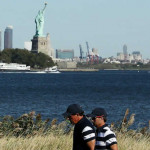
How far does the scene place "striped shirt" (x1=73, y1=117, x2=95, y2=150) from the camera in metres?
10.6

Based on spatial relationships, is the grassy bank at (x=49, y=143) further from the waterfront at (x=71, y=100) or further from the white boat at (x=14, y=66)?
the white boat at (x=14, y=66)

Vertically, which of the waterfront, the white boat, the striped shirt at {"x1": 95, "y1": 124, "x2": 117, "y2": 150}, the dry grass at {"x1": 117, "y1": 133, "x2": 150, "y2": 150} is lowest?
the waterfront

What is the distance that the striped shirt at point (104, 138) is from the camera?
Result: 10.6 metres

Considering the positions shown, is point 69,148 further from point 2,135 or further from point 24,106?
point 24,106

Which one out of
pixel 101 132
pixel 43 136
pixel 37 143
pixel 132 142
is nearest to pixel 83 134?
pixel 101 132

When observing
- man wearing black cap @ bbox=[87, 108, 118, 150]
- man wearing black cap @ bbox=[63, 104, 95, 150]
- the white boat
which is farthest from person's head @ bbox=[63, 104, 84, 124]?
the white boat

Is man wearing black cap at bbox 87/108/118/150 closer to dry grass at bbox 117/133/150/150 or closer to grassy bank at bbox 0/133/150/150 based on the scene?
grassy bank at bbox 0/133/150/150

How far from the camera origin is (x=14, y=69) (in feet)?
647

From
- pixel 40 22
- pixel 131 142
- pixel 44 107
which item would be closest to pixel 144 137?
pixel 131 142

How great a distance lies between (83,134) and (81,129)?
9 centimetres

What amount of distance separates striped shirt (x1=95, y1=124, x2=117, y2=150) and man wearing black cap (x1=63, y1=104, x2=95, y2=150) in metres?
0.17

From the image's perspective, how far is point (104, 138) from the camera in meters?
10.7

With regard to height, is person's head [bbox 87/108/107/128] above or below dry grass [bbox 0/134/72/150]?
above

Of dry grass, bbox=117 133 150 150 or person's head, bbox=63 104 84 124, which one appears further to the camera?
dry grass, bbox=117 133 150 150
